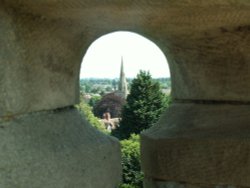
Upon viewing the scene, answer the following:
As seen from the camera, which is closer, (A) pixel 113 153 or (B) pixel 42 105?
(B) pixel 42 105

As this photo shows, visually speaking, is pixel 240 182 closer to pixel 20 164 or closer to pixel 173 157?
pixel 173 157

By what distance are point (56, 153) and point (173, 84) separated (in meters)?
0.61

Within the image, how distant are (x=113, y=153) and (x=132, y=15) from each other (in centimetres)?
31

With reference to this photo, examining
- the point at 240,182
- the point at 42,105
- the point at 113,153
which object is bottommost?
the point at 240,182

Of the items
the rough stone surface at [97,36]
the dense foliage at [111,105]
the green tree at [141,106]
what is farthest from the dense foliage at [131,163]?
the dense foliage at [111,105]

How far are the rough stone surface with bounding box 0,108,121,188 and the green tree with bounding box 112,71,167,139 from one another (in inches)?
826

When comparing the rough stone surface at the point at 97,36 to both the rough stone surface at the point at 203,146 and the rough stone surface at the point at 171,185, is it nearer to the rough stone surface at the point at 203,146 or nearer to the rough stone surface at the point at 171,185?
the rough stone surface at the point at 203,146

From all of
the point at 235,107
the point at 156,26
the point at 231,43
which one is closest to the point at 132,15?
the point at 156,26

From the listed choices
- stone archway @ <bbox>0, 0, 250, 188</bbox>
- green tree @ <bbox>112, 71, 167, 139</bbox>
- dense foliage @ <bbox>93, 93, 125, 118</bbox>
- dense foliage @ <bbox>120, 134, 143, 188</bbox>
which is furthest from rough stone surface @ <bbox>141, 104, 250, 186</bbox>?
dense foliage @ <bbox>93, 93, 125, 118</bbox>

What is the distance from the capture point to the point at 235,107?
4.48 ft

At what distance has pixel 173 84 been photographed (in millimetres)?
1523

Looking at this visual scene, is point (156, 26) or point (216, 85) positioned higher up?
point (156, 26)

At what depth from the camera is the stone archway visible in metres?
0.95

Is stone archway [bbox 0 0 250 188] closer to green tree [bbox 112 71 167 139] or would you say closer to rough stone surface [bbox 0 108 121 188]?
rough stone surface [bbox 0 108 121 188]
